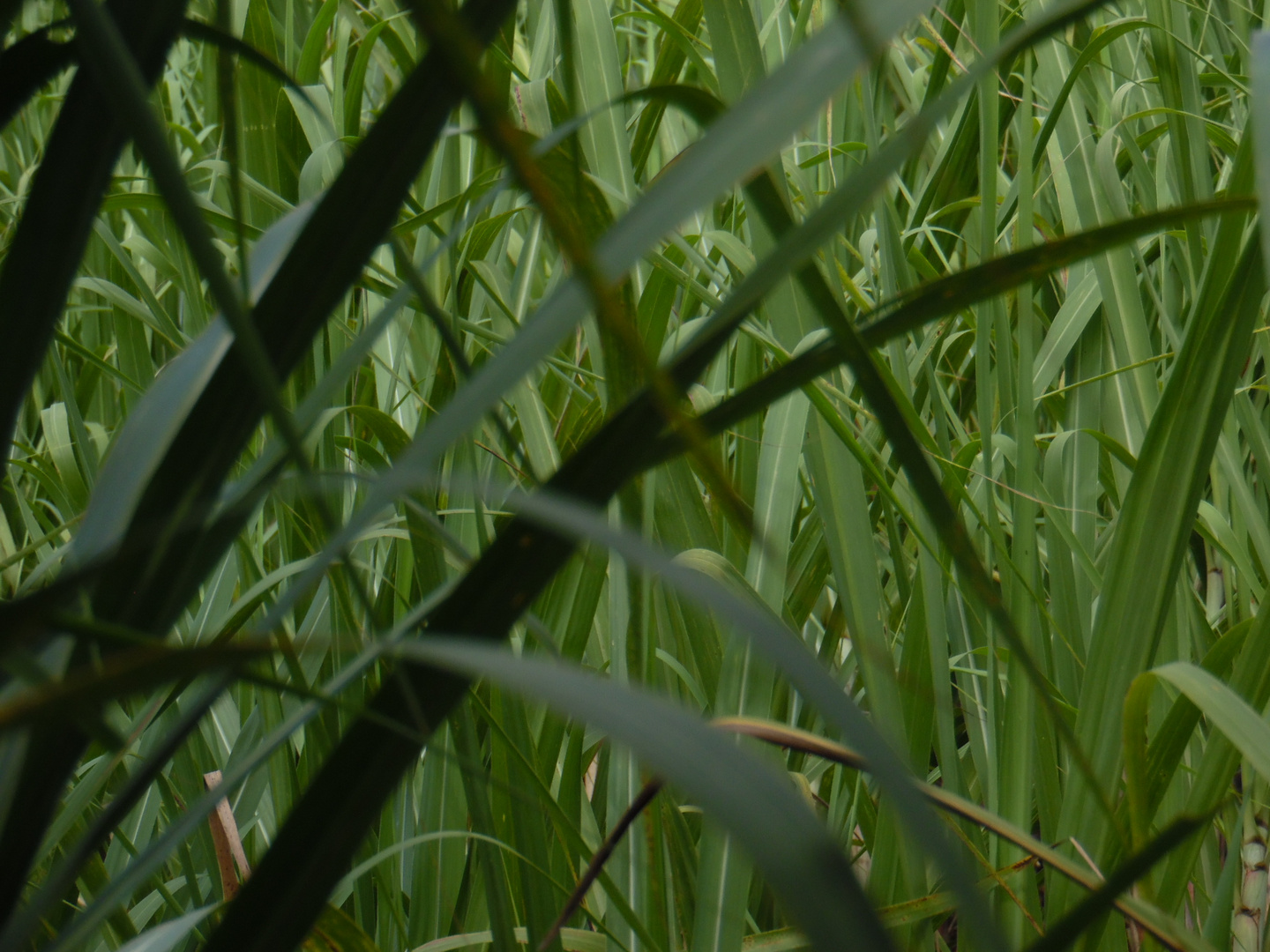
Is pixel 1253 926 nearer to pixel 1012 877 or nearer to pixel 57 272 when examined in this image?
pixel 1012 877

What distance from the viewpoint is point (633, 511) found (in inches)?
11.7

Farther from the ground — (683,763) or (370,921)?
(683,763)

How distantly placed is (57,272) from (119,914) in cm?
30

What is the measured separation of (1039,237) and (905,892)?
735 millimetres

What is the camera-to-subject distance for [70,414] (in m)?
0.72

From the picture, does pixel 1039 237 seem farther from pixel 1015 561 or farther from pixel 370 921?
pixel 370 921

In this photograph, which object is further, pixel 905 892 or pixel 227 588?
pixel 227 588

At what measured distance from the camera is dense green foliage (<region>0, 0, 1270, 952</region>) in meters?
0.20

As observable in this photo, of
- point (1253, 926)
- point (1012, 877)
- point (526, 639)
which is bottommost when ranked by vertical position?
point (1253, 926)

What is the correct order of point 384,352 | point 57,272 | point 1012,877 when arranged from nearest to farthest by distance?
point 57,272 < point 1012,877 < point 384,352

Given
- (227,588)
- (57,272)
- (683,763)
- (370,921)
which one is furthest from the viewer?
(227,588)

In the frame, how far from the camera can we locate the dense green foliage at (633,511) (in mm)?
200

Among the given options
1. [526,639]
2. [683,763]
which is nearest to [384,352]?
[526,639]

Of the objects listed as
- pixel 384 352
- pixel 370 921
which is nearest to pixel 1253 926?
pixel 370 921
